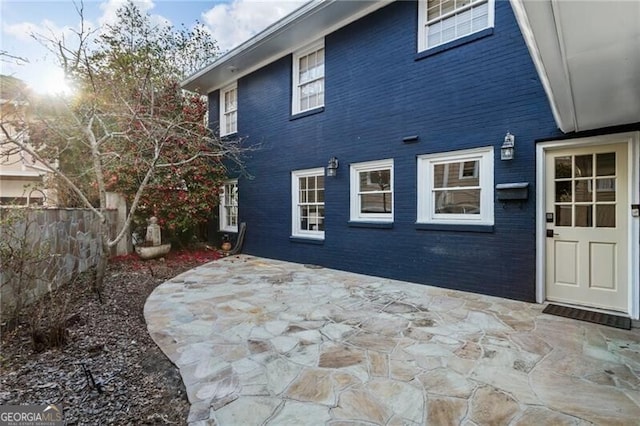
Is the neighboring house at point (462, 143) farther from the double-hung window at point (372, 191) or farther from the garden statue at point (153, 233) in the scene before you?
the garden statue at point (153, 233)

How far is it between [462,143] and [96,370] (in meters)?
5.07

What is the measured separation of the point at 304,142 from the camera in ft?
23.4

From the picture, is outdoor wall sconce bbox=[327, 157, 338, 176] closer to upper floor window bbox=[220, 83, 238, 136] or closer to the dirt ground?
upper floor window bbox=[220, 83, 238, 136]

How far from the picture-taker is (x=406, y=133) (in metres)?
5.43

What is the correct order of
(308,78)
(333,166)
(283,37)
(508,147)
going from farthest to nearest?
(308,78) < (283,37) < (333,166) < (508,147)

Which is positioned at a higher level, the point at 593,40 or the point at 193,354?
the point at 593,40

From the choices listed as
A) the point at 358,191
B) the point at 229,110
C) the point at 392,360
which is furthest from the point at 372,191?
the point at 229,110

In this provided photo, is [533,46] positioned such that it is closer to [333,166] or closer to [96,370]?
[96,370]

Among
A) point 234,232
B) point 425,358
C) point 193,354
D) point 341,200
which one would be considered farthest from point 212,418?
point 234,232

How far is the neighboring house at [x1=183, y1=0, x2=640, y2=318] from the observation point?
2961mm

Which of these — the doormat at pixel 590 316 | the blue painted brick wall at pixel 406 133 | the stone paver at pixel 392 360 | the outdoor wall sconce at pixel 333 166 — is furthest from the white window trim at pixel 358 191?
the doormat at pixel 590 316

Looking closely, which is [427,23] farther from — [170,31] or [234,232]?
[170,31]

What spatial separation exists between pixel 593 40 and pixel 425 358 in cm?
254

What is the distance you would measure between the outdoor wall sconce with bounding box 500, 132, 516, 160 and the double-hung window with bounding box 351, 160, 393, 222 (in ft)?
5.95
